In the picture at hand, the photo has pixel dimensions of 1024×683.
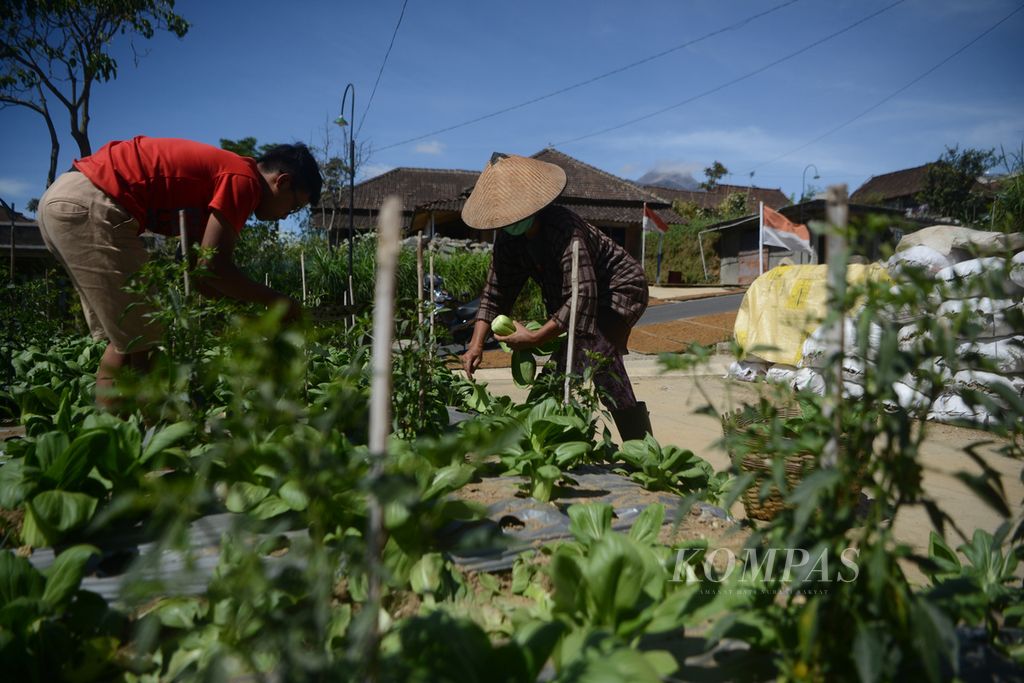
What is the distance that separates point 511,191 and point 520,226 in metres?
0.18

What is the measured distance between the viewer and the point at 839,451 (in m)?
1.04

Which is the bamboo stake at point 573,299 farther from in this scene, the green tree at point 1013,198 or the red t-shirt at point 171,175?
the green tree at point 1013,198

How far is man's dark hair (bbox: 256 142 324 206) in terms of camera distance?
267 cm

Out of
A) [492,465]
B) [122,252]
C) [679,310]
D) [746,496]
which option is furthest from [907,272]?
[679,310]

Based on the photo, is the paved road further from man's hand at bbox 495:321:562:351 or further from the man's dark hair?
the man's dark hair

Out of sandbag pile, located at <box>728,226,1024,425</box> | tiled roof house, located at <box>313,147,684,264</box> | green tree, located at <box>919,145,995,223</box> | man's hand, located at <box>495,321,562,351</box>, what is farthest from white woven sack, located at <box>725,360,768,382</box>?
green tree, located at <box>919,145,995,223</box>

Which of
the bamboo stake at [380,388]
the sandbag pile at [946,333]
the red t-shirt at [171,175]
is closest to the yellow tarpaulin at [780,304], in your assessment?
the sandbag pile at [946,333]

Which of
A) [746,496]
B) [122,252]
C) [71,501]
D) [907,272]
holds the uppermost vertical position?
[122,252]

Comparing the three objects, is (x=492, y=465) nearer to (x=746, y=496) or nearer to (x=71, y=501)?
(x=746, y=496)

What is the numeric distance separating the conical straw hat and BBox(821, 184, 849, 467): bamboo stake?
1.98 m

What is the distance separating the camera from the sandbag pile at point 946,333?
0.99 metres

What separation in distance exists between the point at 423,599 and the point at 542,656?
1.61 ft

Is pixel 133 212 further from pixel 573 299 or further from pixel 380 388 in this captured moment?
pixel 380 388

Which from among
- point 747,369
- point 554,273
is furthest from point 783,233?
point 554,273
